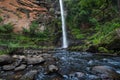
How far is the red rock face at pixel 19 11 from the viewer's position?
20.3m

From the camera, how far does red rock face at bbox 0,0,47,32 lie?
20.3 m

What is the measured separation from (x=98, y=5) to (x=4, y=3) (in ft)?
35.6

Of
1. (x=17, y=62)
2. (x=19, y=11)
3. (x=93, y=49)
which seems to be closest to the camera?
(x=17, y=62)

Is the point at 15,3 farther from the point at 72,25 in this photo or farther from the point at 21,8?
the point at 72,25

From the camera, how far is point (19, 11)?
73.0ft

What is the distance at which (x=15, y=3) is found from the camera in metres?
23.3

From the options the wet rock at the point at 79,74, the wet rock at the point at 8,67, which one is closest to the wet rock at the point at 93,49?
the wet rock at the point at 79,74

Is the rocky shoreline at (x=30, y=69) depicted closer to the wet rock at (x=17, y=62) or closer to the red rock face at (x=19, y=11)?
the wet rock at (x=17, y=62)

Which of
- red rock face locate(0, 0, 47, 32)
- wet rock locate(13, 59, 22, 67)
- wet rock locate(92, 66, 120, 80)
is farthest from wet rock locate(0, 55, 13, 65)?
red rock face locate(0, 0, 47, 32)

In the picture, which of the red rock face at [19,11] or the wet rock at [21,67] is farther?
the red rock face at [19,11]

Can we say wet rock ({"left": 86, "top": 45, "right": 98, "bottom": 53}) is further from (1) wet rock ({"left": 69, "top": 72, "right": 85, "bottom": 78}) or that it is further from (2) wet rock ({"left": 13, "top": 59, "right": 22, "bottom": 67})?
(1) wet rock ({"left": 69, "top": 72, "right": 85, "bottom": 78})

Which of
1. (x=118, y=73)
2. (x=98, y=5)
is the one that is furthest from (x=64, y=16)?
(x=118, y=73)

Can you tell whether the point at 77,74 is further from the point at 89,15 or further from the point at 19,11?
the point at 19,11

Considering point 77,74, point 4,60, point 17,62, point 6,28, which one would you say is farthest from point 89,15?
point 77,74
